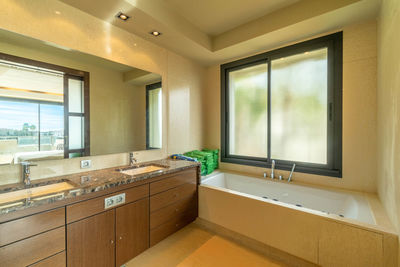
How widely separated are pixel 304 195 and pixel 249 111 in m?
1.45

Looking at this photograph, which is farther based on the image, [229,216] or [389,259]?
[229,216]

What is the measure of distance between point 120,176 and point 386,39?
2.65 m

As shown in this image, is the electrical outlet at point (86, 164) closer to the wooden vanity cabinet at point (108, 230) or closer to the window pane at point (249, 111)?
the wooden vanity cabinet at point (108, 230)

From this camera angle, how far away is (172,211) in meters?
1.97

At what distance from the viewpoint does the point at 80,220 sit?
1261mm

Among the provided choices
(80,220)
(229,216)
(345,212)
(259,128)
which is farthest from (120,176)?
(345,212)

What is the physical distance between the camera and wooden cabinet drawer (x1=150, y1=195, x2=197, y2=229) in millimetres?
1781

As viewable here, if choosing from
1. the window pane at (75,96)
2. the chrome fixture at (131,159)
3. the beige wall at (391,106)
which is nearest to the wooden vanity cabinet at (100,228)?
the chrome fixture at (131,159)

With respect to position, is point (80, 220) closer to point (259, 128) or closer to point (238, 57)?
point (259, 128)

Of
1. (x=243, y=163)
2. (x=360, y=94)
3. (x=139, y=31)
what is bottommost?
(x=243, y=163)

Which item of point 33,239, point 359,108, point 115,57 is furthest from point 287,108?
point 33,239

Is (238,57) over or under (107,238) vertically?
over

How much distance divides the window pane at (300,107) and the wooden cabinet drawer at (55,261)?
2570mm

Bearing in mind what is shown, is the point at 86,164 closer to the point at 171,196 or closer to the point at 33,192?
the point at 33,192
